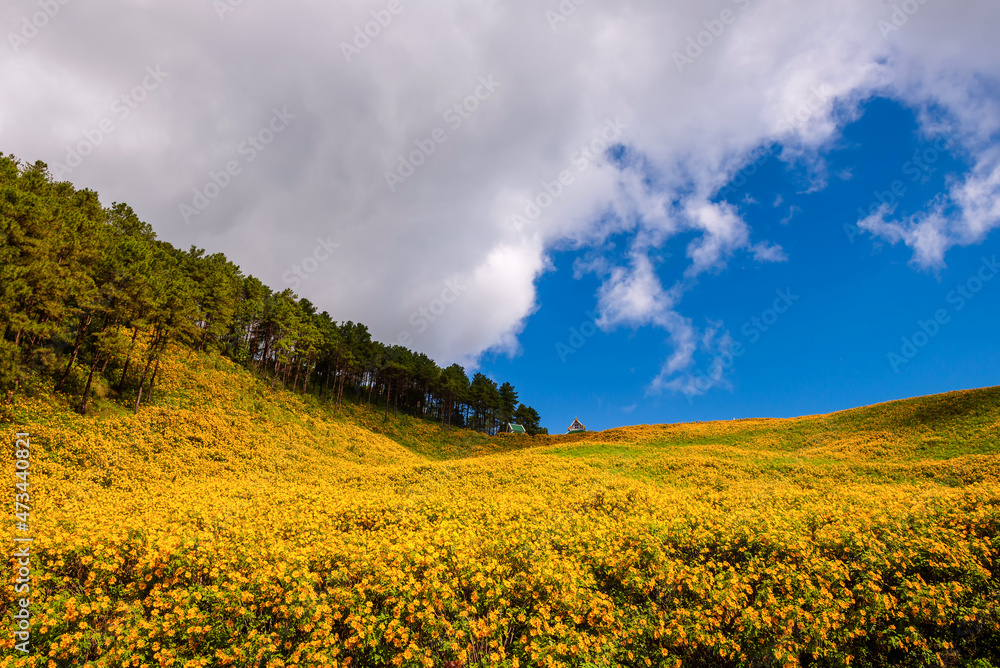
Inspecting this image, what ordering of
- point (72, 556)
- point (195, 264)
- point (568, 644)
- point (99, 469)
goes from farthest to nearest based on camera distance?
point (195, 264) < point (99, 469) < point (72, 556) < point (568, 644)

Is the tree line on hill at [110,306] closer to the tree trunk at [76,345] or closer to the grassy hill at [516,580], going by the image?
the tree trunk at [76,345]

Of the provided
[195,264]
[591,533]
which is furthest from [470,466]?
[195,264]

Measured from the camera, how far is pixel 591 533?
11.3m

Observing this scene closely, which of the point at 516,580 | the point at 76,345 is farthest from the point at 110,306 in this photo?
the point at 516,580

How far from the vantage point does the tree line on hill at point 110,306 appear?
81.8 feet

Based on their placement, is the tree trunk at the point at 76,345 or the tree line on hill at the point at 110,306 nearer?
the tree line on hill at the point at 110,306

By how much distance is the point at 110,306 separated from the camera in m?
30.5

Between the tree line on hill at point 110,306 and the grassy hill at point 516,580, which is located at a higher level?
the tree line on hill at point 110,306

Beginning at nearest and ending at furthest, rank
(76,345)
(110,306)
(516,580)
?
(516,580)
(76,345)
(110,306)

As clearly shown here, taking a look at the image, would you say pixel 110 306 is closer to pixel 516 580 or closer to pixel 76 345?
pixel 76 345

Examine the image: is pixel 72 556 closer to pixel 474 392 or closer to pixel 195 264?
pixel 195 264

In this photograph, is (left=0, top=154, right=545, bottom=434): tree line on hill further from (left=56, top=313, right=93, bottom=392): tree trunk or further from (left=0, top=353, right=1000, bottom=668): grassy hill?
(left=0, top=353, right=1000, bottom=668): grassy hill

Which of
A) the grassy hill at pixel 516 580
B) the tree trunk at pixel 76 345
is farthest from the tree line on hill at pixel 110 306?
the grassy hill at pixel 516 580

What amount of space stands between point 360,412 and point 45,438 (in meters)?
Result: 40.9
